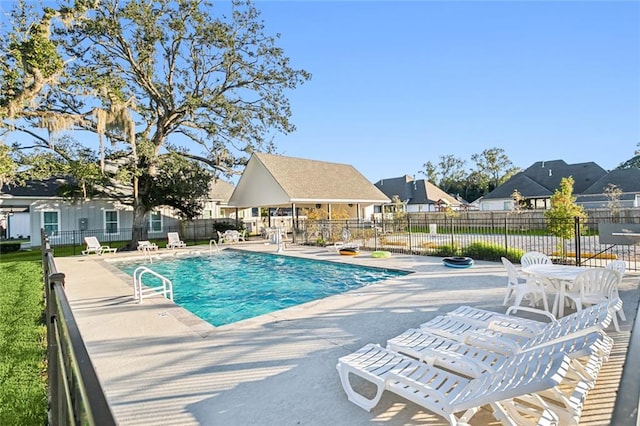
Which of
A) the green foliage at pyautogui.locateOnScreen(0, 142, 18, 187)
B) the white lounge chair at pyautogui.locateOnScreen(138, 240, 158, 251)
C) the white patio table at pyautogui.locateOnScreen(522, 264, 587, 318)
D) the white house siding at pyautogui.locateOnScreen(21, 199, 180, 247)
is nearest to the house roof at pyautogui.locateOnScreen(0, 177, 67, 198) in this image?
the white house siding at pyautogui.locateOnScreen(21, 199, 180, 247)

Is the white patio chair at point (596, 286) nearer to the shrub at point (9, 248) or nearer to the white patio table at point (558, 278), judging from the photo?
the white patio table at point (558, 278)

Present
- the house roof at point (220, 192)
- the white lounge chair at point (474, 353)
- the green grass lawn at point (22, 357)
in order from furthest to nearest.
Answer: the house roof at point (220, 192) < the green grass lawn at point (22, 357) < the white lounge chair at point (474, 353)

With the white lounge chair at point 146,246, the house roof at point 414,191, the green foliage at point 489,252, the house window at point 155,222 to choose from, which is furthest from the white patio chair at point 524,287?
the house roof at point 414,191

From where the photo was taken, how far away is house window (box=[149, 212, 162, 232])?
87.5 ft

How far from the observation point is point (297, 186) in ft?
77.0

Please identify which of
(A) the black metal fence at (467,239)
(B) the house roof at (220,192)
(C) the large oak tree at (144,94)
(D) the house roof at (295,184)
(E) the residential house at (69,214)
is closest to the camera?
(A) the black metal fence at (467,239)

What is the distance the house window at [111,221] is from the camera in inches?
963

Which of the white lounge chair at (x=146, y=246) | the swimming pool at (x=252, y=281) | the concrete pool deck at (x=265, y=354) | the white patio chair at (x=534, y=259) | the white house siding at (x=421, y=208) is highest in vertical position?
the white house siding at (x=421, y=208)

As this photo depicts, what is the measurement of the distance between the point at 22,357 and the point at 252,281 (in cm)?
752

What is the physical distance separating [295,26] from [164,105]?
9.85 m

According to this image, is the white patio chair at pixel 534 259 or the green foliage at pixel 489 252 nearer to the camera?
the white patio chair at pixel 534 259

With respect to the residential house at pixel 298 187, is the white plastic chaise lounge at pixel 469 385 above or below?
below

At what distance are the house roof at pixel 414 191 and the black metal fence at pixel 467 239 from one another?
1003 inches

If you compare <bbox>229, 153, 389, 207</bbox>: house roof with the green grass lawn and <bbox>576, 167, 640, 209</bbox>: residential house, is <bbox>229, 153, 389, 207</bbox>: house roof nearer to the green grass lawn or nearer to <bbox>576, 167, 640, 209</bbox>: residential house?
the green grass lawn
